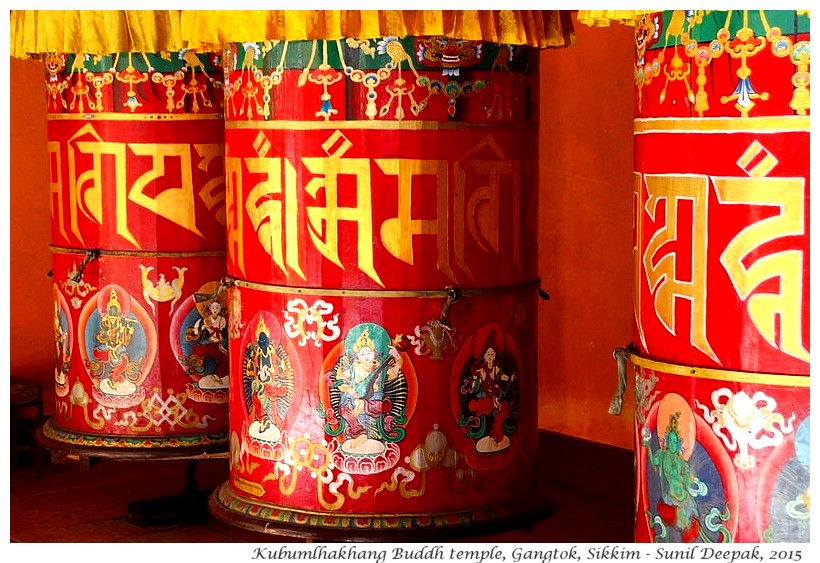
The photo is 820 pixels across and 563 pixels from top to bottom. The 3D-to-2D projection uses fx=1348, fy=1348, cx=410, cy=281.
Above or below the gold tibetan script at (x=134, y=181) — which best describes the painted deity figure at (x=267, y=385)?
below

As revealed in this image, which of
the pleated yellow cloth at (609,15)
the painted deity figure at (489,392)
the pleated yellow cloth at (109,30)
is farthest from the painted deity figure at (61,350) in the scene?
the pleated yellow cloth at (609,15)

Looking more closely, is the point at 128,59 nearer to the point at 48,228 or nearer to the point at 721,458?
the point at 48,228

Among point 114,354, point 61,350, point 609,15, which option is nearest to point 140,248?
point 114,354

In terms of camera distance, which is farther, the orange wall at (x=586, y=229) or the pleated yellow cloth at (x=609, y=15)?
the orange wall at (x=586, y=229)

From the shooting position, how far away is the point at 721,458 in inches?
98.7

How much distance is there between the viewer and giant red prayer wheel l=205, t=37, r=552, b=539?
3.29 m

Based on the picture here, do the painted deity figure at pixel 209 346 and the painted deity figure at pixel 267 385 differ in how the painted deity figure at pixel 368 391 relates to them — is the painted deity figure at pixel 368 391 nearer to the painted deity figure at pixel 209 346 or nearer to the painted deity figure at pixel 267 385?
the painted deity figure at pixel 267 385

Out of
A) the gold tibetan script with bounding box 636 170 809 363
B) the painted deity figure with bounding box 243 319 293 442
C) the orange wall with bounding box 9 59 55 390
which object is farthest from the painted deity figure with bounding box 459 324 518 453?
the orange wall with bounding box 9 59 55 390

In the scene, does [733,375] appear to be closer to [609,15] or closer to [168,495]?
[609,15]

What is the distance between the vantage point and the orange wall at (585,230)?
446cm

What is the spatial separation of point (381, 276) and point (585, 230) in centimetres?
146

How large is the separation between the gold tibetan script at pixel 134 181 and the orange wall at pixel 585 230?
119 centimetres

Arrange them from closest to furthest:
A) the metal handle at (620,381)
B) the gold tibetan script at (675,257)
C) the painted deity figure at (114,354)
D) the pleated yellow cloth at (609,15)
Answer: the gold tibetan script at (675,257)
the pleated yellow cloth at (609,15)
the metal handle at (620,381)
the painted deity figure at (114,354)

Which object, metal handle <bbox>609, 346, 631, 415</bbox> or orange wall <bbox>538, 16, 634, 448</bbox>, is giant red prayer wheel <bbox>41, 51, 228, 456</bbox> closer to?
orange wall <bbox>538, 16, 634, 448</bbox>
